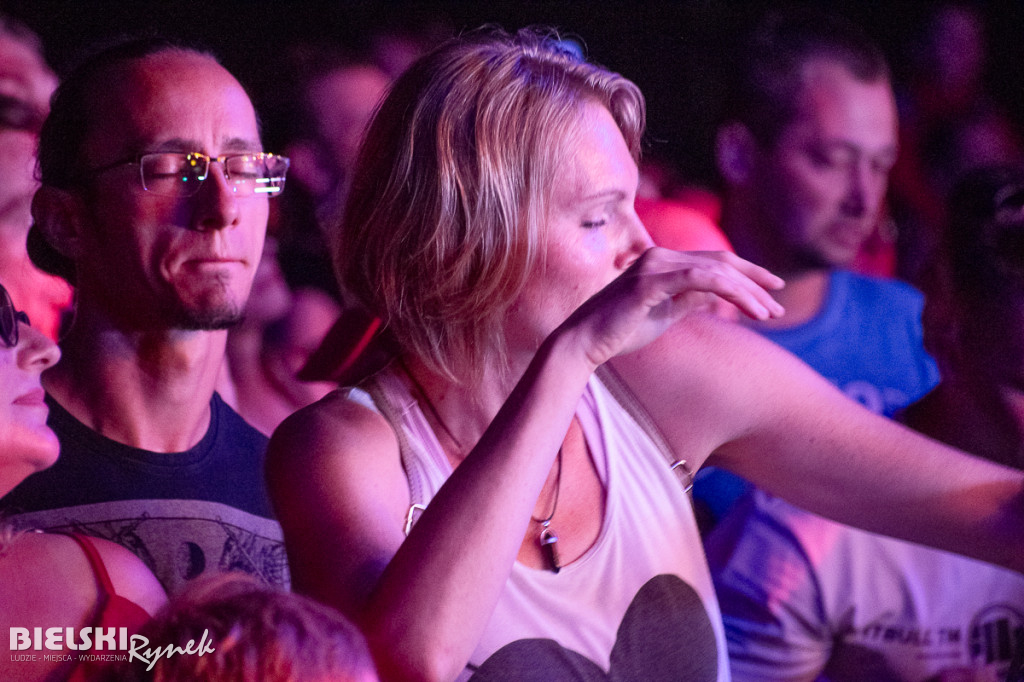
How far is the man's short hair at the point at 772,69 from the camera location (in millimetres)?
1765

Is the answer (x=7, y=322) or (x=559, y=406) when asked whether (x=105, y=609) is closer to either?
(x=7, y=322)

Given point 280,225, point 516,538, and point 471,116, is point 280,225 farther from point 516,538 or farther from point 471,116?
point 516,538

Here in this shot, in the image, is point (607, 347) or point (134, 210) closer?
point (607, 347)

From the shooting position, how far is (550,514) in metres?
1.13

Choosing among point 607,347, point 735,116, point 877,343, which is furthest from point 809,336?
point 607,347

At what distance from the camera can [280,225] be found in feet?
4.74

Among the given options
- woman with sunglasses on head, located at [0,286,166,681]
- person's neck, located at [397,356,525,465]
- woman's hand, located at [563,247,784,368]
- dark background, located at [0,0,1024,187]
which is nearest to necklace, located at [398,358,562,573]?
person's neck, located at [397,356,525,465]

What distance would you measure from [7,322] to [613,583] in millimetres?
843

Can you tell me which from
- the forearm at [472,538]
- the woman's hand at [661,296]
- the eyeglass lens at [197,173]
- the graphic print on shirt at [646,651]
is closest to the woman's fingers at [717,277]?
the woman's hand at [661,296]

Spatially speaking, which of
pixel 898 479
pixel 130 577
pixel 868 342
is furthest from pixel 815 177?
pixel 130 577

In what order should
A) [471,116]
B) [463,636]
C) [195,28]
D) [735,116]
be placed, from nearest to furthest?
[463,636]
[471,116]
[195,28]
[735,116]

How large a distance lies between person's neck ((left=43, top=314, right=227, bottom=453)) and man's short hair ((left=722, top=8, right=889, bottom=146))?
115 centimetres

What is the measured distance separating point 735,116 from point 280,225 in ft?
3.07

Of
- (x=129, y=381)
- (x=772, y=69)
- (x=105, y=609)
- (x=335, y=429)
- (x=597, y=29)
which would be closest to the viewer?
(x=335, y=429)
